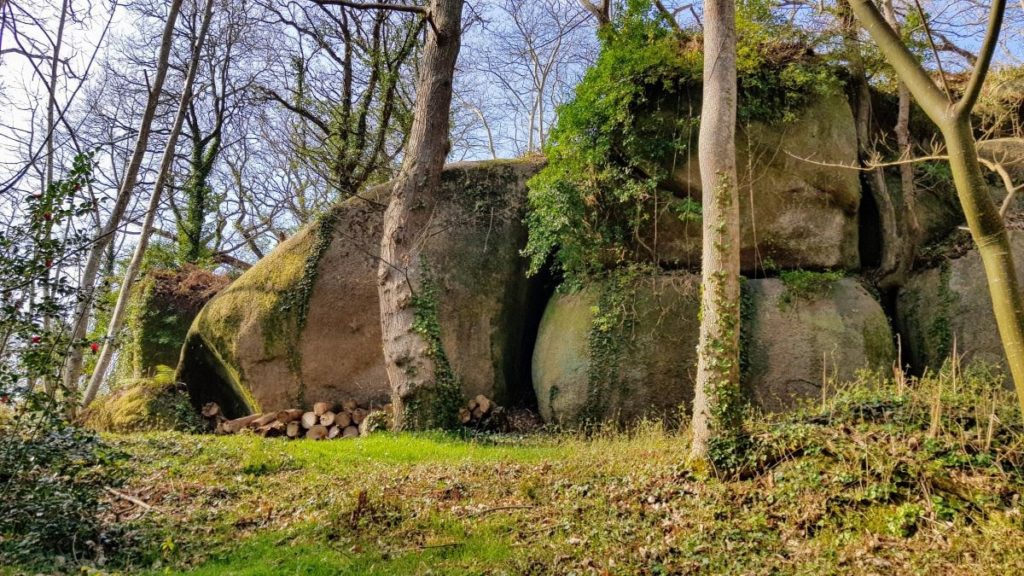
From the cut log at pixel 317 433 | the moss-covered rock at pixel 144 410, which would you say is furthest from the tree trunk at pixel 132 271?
the cut log at pixel 317 433

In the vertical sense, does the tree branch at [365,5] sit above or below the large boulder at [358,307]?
above

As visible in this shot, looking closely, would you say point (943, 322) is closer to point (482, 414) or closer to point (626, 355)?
point (626, 355)

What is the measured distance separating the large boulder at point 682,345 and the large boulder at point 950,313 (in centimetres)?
64

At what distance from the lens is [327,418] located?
406 inches

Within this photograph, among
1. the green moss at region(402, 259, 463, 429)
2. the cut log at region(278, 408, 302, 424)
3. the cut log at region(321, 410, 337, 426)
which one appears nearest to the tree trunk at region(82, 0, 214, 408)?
the cut log at region(278, 408, 302, 424)

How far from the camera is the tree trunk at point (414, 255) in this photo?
8.88m

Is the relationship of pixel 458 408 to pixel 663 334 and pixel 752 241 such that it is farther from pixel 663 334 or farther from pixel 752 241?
pixel 752 241

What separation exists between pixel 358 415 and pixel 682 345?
5.48m

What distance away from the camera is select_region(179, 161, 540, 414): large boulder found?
10797 millimetres

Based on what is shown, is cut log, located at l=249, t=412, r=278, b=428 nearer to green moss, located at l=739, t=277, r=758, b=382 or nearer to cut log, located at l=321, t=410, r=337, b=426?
cut log, located at l=321, t=410, r=337, b=426

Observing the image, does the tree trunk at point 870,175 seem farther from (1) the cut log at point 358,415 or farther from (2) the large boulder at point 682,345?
(1) the cut log at point 358,415

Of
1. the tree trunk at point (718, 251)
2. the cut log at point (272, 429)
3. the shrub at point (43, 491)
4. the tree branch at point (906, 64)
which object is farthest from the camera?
the cut log at point (272, 429)

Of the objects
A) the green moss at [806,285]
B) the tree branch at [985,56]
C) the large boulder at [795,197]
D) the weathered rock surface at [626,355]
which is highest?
the large boulder at [795,197]

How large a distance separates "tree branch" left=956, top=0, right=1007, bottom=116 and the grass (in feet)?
7.67
